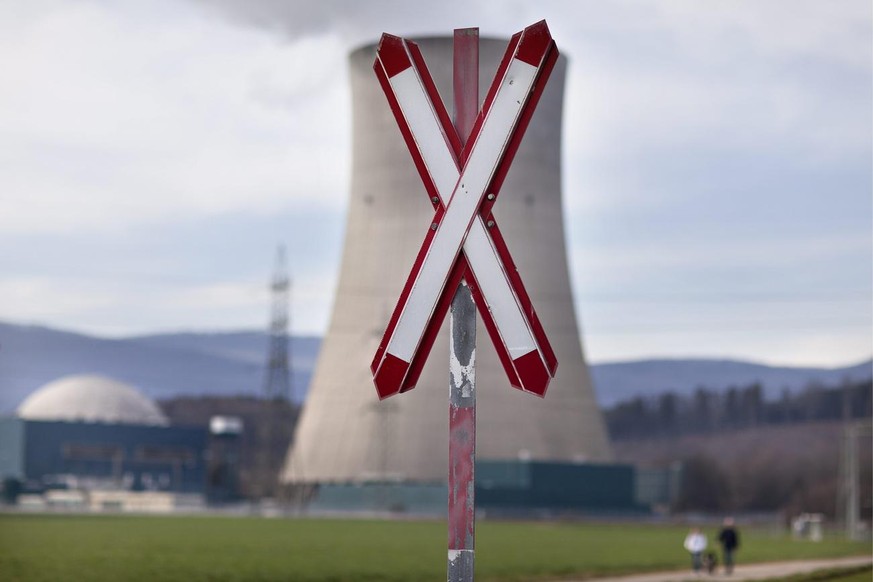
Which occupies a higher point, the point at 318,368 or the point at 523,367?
the point at 318,368

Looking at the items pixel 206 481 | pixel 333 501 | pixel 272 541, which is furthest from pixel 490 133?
pixel 206 481

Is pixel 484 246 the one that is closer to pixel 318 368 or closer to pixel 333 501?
pixel 318 368

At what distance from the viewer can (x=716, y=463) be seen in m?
89.0

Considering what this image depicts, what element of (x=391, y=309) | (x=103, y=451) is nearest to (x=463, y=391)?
(x=391, y=309)

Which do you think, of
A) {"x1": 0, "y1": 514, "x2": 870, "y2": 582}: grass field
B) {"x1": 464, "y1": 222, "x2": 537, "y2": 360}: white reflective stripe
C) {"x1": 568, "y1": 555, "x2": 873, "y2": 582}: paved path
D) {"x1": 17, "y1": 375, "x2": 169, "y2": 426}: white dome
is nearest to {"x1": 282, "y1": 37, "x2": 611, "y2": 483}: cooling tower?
{"x1": 0, "y1": 514, "x2": 870, "y2": 582}: grass field

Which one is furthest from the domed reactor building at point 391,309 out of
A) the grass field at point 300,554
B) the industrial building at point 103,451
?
the industrial building at point 103,451

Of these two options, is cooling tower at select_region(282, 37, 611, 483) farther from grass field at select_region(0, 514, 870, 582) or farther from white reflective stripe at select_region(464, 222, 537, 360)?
white reflective stripe at select_region(464, 222, 537, 360)

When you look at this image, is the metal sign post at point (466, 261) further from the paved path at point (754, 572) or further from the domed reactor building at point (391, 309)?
the domed reactor building at point (391, 309)

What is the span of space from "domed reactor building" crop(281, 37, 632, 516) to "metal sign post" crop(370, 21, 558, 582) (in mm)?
34761

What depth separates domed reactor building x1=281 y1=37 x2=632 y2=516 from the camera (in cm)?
4262

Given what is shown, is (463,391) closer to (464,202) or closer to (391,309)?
(464,202)

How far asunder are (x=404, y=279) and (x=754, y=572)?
26300 millimetres

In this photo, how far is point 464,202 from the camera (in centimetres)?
273

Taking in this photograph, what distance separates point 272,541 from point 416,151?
87.9ft
